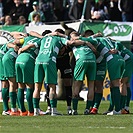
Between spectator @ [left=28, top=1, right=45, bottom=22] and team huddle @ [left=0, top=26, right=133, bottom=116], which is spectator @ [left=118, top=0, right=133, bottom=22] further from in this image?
team huddle @ [left=0, top=26, right=133, bottom=116]

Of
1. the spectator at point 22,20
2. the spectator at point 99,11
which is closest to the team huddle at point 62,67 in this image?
the spectator at point 22,20

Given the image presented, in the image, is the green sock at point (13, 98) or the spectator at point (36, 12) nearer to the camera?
the green sock at point (13, 98)

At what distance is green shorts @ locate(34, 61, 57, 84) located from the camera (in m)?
16.5

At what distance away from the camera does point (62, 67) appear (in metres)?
18.1

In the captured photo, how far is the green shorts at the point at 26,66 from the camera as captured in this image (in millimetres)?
17016

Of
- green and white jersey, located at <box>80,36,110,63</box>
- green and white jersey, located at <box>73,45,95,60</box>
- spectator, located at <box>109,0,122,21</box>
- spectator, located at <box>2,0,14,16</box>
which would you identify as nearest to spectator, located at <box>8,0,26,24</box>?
spectator, located at <box>2,0,14,16</box>

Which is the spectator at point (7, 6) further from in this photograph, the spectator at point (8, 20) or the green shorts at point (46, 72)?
the green shorts at point (46, 72)

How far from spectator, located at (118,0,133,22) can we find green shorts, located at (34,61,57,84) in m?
11.6

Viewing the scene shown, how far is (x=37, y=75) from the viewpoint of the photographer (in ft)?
54.6

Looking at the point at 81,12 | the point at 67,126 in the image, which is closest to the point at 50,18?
the point at 81,12

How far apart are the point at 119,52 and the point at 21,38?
2.61 meters

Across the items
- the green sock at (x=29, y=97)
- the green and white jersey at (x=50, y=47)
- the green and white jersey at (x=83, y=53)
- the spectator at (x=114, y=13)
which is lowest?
the green sock at (x=29, y=97)

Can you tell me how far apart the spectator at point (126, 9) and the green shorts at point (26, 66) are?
36.7ft

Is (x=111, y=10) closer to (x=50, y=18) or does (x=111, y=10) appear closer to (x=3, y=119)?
(x=50, y=18)
